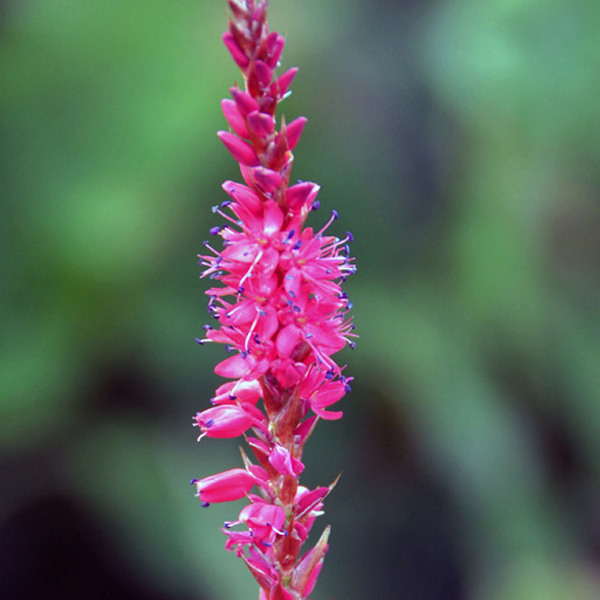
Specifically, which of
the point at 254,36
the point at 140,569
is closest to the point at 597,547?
the point at 140,569

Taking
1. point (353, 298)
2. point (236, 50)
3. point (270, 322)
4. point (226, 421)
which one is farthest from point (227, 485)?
point (353, 298)

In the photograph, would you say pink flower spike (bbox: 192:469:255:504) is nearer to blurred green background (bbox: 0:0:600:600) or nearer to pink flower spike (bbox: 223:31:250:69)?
pink flower spike (bbox: 223:31:250:69)

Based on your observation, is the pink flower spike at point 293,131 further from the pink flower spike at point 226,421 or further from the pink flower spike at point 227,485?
the pink flower spike at point 227,485

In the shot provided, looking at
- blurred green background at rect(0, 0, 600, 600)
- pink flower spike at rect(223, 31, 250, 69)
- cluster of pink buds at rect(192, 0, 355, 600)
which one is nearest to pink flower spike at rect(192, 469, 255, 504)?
cluster of pink buds at rect(192, 0, 355, 600)

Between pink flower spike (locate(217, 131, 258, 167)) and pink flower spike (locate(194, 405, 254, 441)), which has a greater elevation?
pink flower spike (locate(217, 131, 258, 167))

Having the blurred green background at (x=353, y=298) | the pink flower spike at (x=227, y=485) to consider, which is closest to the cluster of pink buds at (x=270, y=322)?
the pink flower spike at (x=227, y=485)

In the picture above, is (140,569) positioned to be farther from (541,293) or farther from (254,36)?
(254,36)
